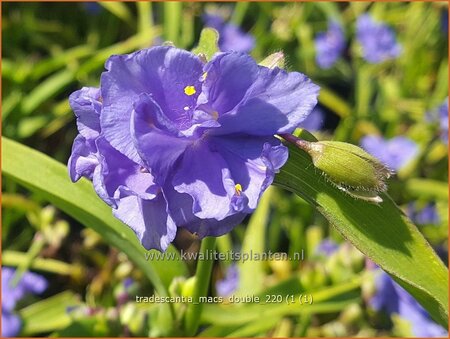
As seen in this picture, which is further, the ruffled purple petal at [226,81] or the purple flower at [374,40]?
the purple flower at [374,40]

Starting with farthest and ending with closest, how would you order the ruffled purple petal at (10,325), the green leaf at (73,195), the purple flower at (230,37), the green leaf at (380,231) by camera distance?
the purple flower at (230,37)
the ruffled purple petal at (10,325)
the green leaf at (73,195)
the green leaf at (380,231)

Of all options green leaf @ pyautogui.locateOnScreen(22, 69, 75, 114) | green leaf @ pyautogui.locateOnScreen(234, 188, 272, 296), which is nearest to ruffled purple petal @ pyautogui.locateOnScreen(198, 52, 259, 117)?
green leaf @ pyautogui.locateOnScreen(234, 188, 272, 296)

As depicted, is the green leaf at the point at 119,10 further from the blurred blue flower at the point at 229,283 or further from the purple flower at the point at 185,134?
the purple flower at the point at 185,134

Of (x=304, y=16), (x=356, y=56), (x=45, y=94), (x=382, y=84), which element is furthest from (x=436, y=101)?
(x=45, y=94)

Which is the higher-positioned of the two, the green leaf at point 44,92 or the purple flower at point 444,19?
the purple flower at point 444,19

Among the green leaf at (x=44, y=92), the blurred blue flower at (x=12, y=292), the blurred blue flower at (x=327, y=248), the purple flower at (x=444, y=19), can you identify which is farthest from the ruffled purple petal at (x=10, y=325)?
the purple flower at (x=444, y=19)

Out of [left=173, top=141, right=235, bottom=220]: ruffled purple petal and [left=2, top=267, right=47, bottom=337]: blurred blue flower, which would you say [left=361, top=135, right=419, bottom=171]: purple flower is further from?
[left=173, top=141, right=235, bottom=220]: ruffled purple petal
